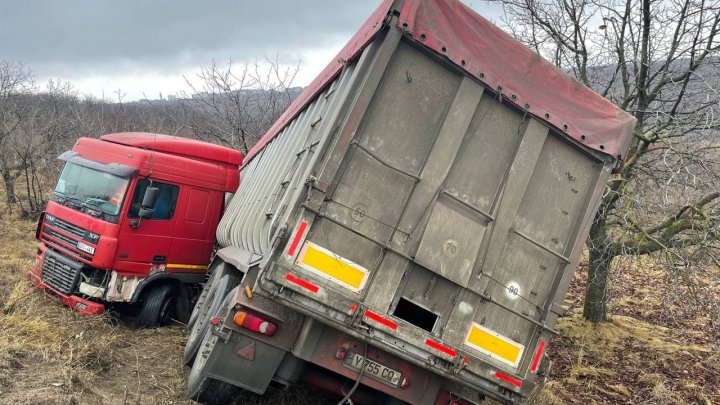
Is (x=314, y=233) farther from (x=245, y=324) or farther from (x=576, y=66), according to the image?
(x=576, y=66)

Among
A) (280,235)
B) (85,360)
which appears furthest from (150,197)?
(280,235)

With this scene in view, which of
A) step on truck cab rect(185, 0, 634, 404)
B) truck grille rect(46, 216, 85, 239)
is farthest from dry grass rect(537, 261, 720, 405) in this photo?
truck grille rect(46, 216, 85, 239)

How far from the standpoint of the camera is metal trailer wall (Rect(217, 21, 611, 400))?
3699 mm

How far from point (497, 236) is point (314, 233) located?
1.36 m

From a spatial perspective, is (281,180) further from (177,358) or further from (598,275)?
(598,275)

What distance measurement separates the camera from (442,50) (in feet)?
12.6

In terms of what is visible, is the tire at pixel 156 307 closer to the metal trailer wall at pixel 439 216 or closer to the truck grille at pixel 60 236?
the truck grille at pixel 60 236

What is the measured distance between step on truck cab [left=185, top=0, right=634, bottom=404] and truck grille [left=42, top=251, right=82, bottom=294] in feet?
11.8

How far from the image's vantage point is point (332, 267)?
3.71 meters

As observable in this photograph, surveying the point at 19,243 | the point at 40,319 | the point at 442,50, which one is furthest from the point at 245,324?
the point at 19,243

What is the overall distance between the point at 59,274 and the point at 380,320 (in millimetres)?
5439

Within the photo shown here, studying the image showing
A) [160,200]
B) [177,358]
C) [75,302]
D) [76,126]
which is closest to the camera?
[177,358]

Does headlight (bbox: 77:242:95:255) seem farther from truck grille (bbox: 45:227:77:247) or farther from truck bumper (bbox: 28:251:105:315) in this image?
truck bumper (bbox: 28:251:105:315)

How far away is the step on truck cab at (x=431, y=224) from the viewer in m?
3.71
